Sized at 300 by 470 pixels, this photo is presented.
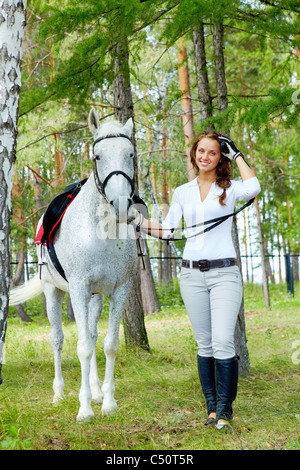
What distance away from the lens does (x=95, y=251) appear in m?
3.90

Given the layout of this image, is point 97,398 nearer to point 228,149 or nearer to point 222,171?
point 222,171

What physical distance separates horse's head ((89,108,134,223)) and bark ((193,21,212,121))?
7.71 ft

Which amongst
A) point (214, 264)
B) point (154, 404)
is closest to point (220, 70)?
point (214, 264)

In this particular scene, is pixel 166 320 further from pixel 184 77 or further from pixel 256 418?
pixel 256 418

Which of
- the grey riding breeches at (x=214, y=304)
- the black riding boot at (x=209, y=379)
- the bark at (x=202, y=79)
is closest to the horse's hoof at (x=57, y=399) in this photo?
the black riding boot at (x=209, y=379)

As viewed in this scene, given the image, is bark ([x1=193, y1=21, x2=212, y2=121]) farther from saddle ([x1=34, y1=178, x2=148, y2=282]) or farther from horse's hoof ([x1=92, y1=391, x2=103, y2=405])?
horse's hoof ([x1=92, y1=391, x2=103, y2=405])

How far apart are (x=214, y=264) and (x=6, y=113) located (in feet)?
6.61

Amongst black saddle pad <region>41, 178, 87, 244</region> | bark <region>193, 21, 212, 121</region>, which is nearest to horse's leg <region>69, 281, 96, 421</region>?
black saddle pad <region>41, 178, 87, 244</region>

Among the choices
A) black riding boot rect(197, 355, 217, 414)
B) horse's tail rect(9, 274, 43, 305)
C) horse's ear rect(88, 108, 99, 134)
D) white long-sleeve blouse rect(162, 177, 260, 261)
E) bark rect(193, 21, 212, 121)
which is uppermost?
bark rect(193, 21, 212, 121)

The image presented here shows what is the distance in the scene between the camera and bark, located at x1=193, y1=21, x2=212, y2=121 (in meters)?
5.94

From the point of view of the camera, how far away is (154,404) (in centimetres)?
442

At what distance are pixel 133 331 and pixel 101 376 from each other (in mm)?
1526

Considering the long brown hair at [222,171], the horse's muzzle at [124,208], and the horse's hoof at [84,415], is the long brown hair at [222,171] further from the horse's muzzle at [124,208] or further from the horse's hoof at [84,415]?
the horse's hoof at [84,415]
